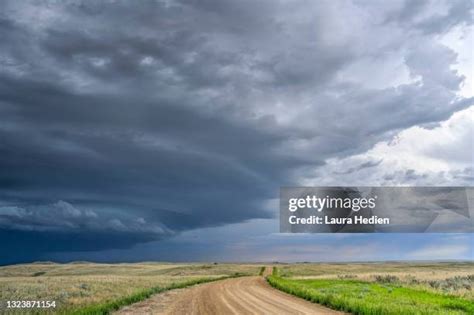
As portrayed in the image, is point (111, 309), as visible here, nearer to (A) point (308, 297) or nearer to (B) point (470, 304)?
(A) point (308, 297)

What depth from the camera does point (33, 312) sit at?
2861 cm

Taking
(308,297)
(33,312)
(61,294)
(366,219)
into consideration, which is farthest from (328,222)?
(61,294)

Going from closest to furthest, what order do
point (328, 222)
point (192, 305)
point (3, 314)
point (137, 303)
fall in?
point (3, 314), point (192, 305), point (137, 303), point (328, 222)

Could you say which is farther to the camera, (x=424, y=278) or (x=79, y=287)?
(x=424, y=278)

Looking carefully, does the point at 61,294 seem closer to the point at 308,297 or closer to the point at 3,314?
the point at 3,314

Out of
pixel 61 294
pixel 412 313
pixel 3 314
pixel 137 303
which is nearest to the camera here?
pixel 412 313

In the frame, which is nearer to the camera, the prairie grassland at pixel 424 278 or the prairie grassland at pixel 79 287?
the prairie grassland at pixel 79 287

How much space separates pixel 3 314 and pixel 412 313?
2322 cm

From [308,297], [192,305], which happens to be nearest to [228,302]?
[192,305]

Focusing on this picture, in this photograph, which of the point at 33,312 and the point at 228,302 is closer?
the point at 33,312

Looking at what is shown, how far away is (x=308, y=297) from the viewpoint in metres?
35.3

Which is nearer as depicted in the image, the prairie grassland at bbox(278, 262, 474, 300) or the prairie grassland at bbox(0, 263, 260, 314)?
the prairie grassland at bbox(0, 263, 260, 314)

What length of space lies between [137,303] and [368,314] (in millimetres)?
17607

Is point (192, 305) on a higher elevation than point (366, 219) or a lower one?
lower
